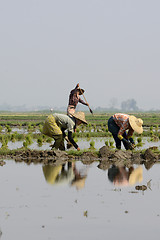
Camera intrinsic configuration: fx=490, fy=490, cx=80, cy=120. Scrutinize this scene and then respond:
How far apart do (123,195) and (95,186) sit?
1102 mm

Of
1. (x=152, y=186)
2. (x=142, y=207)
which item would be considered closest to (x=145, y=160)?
(x=152, y=186)

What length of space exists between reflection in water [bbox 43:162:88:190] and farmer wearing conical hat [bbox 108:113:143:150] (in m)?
2.74

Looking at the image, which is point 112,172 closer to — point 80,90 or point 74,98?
point 74,98

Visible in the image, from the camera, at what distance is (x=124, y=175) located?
37.4 ft

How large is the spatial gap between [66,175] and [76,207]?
3.48 meters

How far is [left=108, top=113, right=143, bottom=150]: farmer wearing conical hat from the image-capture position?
15.7m

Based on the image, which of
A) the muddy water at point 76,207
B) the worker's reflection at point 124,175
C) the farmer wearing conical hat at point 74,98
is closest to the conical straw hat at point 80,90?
the farmer wearing conical hat at point 74,98

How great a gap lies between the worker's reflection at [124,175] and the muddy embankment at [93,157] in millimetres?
1483

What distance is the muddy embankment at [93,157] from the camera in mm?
14555

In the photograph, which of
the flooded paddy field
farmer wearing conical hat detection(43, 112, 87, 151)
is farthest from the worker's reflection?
farmer wearing conical hat detection(43, 112, 87, 151)

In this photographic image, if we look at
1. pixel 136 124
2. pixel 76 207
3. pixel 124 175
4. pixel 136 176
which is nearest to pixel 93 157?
pixel 136 124

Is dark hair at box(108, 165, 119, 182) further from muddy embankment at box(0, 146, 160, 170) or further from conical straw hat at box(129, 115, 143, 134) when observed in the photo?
conical straw hat at box(129, 115, 143, 134)

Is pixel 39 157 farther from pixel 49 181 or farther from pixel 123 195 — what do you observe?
pixel 123 195

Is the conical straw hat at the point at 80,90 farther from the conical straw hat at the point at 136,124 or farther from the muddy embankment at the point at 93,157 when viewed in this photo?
the muddy embankment at the point at 93,157
